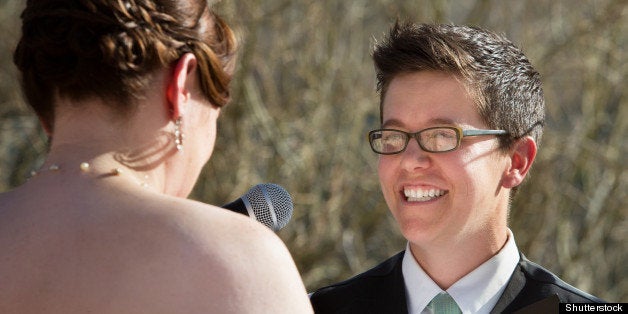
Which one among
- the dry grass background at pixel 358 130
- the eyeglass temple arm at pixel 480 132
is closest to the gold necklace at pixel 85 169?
the eyeglass temple arm at pixel 480 132

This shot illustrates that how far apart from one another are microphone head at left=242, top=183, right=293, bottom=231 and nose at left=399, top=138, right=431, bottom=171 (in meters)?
0.51

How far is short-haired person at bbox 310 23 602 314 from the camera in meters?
2.84

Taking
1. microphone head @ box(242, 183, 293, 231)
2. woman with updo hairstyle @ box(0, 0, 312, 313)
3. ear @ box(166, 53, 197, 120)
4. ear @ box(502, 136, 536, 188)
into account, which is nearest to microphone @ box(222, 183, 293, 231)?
microphone head @ box(242, 183, 293, 231)

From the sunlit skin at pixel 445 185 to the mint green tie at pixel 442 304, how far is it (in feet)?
0.18

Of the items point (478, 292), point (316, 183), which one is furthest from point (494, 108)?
point (316, 183)

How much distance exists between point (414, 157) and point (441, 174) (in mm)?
94

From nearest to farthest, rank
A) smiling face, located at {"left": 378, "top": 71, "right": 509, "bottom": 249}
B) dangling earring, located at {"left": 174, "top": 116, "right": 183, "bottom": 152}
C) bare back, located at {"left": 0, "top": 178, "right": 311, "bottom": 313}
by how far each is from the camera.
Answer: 1. bare back, located at {"left": 0, "top": 178, "right": 311, "bottom": 313}
2. dangling earring, located at {"left": 174, "top": 116, "right": 183, "bottom": 152}
3. smiling face, located at {"left": 378, "top": 71, "right": 509, "bottom": 249}

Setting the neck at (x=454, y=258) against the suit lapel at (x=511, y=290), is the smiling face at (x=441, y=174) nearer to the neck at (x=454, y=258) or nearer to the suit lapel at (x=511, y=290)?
the neck at (x=454, y=258)

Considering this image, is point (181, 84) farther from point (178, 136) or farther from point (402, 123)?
point (402, 123)

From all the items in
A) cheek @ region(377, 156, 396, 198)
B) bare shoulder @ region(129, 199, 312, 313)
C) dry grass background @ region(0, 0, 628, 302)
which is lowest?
dry grass background @ region(0, 0, 628, 302)

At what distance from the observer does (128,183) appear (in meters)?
1.99

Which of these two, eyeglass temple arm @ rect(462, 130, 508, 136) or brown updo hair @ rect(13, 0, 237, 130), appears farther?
eyeglass temple arm @ rect(462, 130, 508, 136)

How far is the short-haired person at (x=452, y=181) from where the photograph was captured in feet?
9.31

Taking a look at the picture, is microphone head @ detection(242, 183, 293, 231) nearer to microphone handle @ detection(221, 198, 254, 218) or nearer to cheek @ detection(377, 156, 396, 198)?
microphone handle @ detection(221, 198, 254, 218)
